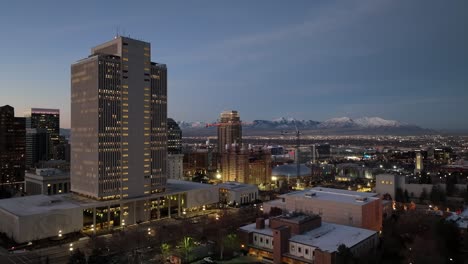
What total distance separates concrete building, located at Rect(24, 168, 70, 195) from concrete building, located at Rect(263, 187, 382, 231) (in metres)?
33.4

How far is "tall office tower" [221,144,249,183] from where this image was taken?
7206 cm

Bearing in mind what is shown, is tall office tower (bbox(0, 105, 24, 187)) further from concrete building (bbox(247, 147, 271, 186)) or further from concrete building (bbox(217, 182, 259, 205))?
concrete building (bbox(247, 147, 271, 186))

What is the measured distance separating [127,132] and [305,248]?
83.5 ft

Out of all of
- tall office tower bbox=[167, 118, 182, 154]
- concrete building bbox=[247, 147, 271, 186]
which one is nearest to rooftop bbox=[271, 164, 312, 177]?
concrete building bbox=[247, 147, 271, 186]

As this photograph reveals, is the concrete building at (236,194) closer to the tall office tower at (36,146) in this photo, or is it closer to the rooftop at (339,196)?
the rooftop at (339,196)

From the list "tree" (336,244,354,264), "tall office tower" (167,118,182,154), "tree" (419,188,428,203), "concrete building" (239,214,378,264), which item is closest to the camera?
"tree" (336,244,354,264)

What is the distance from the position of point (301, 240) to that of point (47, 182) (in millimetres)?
43446

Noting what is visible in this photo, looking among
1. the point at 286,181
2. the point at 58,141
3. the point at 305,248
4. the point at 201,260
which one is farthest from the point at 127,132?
the point at 58,141

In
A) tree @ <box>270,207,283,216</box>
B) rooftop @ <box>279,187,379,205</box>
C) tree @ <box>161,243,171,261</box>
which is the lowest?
tree @ <box>161,243,171,261</box>

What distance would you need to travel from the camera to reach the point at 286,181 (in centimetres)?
7488

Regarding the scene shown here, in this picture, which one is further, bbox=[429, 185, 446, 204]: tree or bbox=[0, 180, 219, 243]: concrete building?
bbox=[429, 185, 446, 204]: tree

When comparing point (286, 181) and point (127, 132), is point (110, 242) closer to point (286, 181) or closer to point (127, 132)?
point (127, 132)

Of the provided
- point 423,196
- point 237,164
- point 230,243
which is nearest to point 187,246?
point 230,243

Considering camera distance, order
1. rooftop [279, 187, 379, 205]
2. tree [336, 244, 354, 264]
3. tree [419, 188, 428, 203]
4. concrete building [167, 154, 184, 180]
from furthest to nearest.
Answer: concrete building [167, 154, 184, 180]
tree [419, 188, 428, 203]
rooftop [279, 187, 379, 205]
tree [336, 244, 354, 264]
